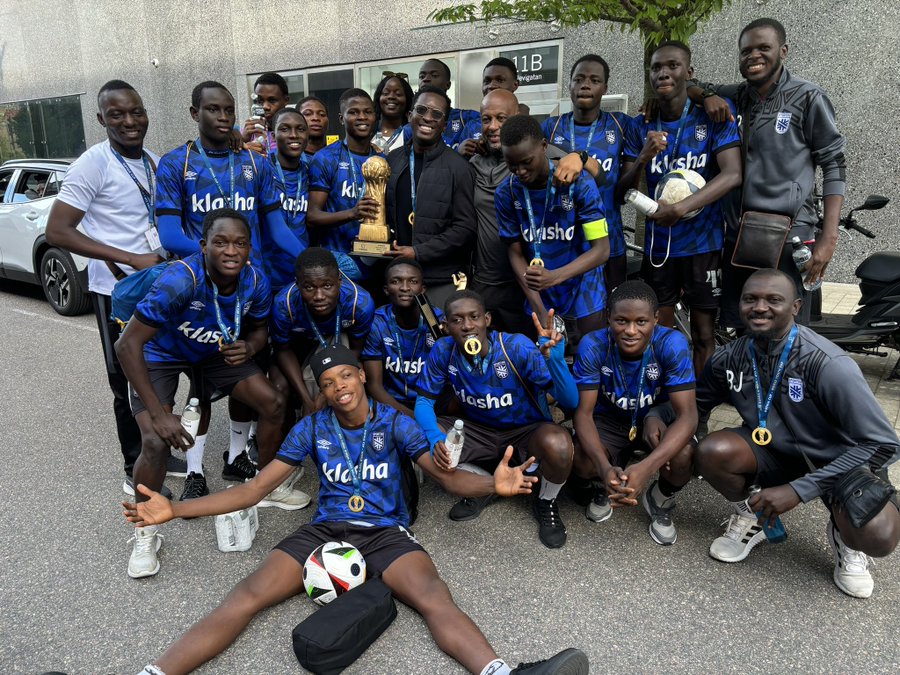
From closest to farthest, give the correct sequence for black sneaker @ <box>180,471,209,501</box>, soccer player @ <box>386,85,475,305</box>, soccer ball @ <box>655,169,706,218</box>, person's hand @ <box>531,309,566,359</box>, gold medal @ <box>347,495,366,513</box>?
gold medal @ <box>347,495,366,513</box> → person's hand @ <box>531,309,566,359</box> → soccer ball @ <box>655,169,706,218</box> → black sneaker @ <box>180,471,209,501</box> → soccer player @ <box>386,85,475,305</box>

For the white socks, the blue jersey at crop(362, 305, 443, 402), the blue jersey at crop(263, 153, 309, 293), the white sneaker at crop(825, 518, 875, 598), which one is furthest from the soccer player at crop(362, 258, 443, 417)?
the white sneaker at crop(825, 518, 875, 598)

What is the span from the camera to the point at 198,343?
3.87 meters

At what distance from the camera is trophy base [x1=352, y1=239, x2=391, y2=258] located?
4520 millimetres

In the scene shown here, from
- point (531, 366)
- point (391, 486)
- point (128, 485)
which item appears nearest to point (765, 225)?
point (531, 366)

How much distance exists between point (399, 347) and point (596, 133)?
6.10 feet

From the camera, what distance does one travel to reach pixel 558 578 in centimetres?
331

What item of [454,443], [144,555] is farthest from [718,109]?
[144,555]

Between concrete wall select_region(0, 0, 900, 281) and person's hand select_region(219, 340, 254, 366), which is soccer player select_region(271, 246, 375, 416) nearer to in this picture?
person's hand select_region(219, 340, 254, 366)

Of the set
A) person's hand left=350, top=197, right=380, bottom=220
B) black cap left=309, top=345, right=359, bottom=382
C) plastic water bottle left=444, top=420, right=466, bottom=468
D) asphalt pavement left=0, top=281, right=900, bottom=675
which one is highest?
person's hand left=350, top=197, right=380, bottom=220

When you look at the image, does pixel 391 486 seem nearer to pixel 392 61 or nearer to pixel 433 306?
pixel 433 306

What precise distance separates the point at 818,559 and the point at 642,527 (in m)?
0.83

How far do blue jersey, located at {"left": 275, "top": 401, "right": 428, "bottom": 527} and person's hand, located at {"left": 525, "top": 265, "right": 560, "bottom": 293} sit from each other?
122 cm

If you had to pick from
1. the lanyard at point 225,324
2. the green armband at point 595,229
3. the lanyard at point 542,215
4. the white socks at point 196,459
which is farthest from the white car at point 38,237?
the green armband at point 595,229

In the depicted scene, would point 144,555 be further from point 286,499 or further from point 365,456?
point 365,456
